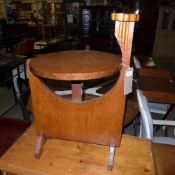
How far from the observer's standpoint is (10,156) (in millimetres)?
745

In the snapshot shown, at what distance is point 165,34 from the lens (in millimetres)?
5945

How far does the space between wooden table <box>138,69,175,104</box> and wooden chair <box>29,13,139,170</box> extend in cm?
103

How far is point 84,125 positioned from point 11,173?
335 millimetres

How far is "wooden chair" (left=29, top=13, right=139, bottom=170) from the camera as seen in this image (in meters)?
0.59

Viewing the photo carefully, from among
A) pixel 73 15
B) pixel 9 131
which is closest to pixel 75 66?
pixel 9 131

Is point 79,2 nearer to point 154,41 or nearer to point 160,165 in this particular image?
point 154,41

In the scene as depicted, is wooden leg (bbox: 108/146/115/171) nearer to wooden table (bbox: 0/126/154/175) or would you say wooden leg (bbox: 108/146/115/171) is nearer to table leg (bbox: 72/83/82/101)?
wooden table (bbox: 0/126/154/175)

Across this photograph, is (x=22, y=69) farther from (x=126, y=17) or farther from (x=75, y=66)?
(x=126, y=17)

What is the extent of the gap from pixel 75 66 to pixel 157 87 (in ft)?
4.32

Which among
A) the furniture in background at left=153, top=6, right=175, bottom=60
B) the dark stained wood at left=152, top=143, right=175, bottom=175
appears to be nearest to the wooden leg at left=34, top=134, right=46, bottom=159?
the dark stained wood at left=152, top=143, right=175, bottom=175

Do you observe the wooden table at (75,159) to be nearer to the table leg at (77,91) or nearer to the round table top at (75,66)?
the table leg at (77,91)

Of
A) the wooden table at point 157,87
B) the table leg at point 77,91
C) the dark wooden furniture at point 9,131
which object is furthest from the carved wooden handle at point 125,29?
the wooden table at point 157,87

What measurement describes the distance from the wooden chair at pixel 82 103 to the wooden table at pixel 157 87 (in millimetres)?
1027

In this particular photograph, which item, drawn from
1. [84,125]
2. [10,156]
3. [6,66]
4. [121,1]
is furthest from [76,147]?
[121,1]
